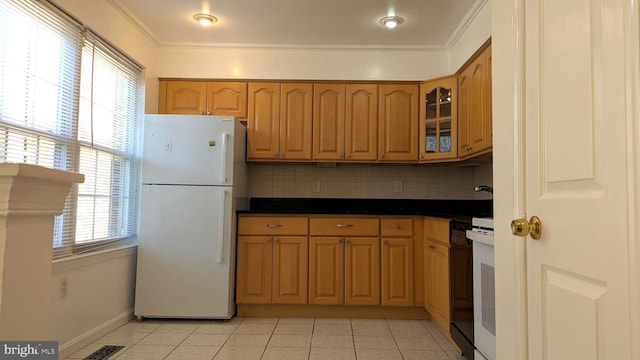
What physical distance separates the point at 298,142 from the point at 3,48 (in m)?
2.20

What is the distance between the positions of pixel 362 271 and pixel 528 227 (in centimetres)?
246

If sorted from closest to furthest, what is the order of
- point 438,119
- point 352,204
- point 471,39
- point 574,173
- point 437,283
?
point 574,173 < point 437,283 < point 471,39 < point 438,119 < point 352,204

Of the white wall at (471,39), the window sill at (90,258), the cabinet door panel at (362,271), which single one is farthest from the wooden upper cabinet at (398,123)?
the window sill at (90,258)

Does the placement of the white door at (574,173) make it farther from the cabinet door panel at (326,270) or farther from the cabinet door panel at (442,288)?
the cabinet door panel at (326,270)

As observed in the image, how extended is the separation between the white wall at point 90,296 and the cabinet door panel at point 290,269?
119cm

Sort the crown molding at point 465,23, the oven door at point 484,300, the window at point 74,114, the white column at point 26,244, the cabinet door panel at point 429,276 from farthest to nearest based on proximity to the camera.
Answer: the cabinet door panel at point 429,276 < the crown molding at point 465,23 < the window at point 74,114 < the oven door at point 484,300 < the white column at point 26,244

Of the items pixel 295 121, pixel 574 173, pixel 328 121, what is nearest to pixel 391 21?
pixel 328 121

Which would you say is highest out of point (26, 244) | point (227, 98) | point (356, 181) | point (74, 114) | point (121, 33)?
point (121, 33)

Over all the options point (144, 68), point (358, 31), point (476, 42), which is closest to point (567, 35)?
point (476, 42)

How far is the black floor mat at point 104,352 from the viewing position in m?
2.40

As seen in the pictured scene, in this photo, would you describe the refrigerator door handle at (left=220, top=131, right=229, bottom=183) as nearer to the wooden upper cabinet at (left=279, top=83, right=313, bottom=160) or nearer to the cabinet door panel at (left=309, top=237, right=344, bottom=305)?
the wooden upper cabinet at (left=279, top=83, right=313, bottom=160)

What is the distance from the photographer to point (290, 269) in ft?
10.9

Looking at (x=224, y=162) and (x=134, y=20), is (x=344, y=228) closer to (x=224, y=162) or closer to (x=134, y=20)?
(x=224, y=162)

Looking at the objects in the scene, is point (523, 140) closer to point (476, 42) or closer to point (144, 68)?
point (476, 42)
